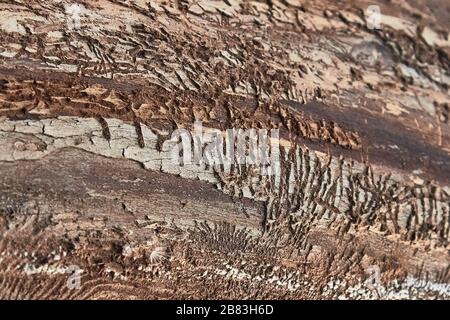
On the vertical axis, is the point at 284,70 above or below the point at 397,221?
above

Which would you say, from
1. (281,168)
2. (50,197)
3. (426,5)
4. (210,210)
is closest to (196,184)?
(210,210)

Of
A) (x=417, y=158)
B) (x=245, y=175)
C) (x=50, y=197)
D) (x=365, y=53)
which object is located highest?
(x=365, y=53)

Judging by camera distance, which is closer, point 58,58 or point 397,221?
point 58,58

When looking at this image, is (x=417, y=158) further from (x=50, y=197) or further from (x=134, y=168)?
(x=50, y=197)

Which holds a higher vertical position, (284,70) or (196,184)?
(284,70)

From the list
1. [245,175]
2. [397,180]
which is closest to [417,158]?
[397,180]

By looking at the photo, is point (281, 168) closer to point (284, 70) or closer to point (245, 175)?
point (245, 175)
